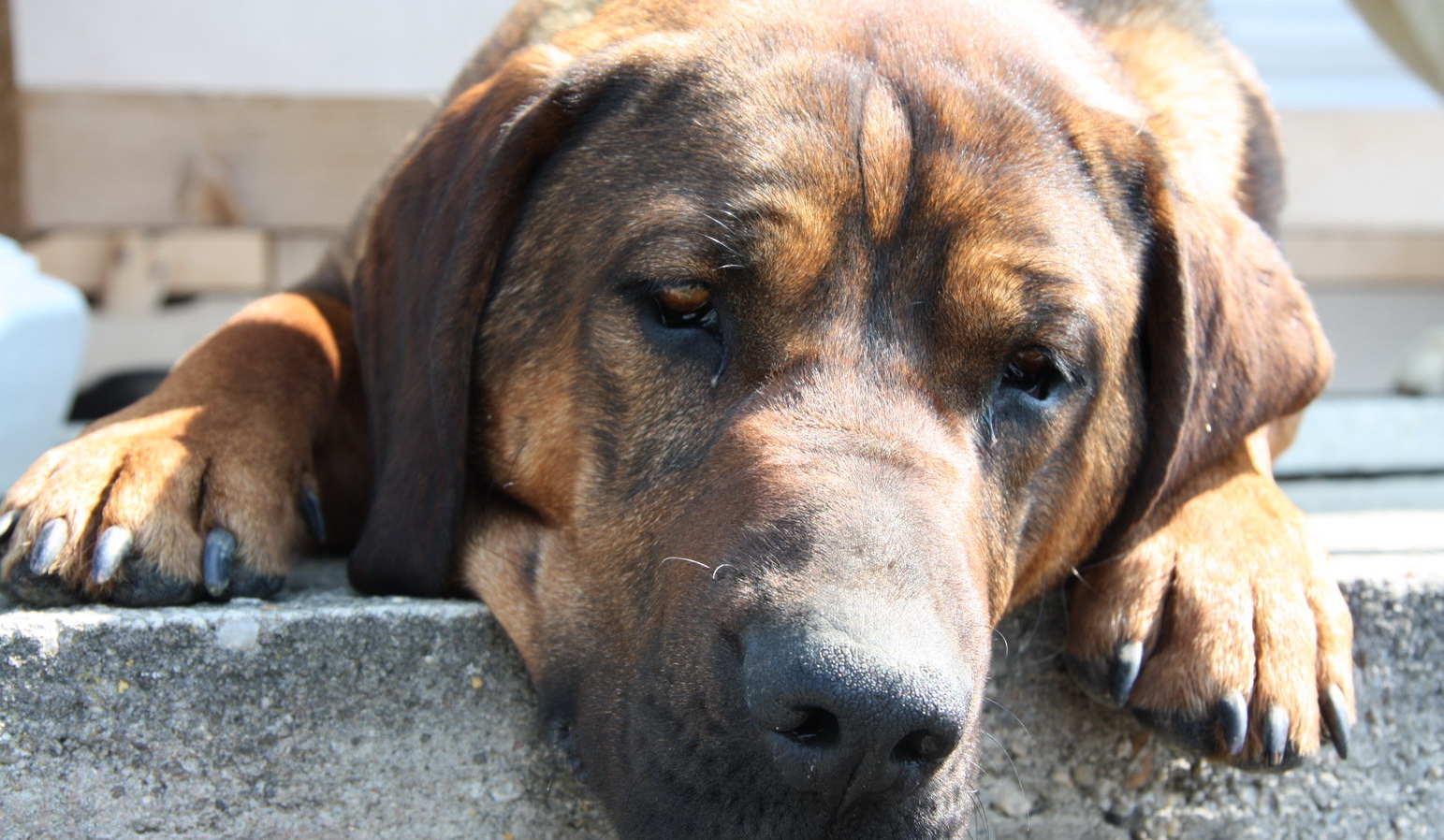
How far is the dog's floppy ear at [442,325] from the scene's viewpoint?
2730mm

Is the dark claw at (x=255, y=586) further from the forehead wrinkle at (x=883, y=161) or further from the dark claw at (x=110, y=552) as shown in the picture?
the forehead wrinkle at (x=883, y=161)

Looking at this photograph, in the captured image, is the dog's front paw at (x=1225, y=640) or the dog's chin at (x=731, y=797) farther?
the dog's front paw at (x=1225, y=640)

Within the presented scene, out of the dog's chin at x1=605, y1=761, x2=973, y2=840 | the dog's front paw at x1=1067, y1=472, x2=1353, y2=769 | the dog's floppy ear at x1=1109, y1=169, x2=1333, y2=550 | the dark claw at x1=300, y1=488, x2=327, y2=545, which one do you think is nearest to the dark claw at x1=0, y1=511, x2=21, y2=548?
the dark claw at x1=300, y1=488, x2=327, y2=545

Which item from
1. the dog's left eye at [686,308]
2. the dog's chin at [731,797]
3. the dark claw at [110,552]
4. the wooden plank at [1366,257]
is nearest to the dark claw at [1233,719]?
the dog's chin at [731,797]

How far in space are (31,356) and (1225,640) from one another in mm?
3506


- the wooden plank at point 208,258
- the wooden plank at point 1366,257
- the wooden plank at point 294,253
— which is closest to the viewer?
the wooden plank at point 208,258

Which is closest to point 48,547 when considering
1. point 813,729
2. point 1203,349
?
point 813,729

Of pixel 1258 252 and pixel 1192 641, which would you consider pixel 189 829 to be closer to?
pixel 1192 641

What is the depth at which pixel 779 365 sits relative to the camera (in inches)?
97.8

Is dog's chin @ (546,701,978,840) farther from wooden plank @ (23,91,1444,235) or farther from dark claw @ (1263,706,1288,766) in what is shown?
wooden plank @ (23,91,1444,235)

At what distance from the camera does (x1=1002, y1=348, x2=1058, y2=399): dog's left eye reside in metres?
2.66

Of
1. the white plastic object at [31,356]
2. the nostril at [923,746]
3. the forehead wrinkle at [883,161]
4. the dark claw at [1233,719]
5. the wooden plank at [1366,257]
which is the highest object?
the forehead wrinkle at [883,161]

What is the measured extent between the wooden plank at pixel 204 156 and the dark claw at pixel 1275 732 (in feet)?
17.7

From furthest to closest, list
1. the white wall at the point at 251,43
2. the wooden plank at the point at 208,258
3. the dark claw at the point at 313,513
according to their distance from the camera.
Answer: the wooden plank at the point at 208,258 < the white wall at the point at 251,43 < the dark claw at the point at 313,513
